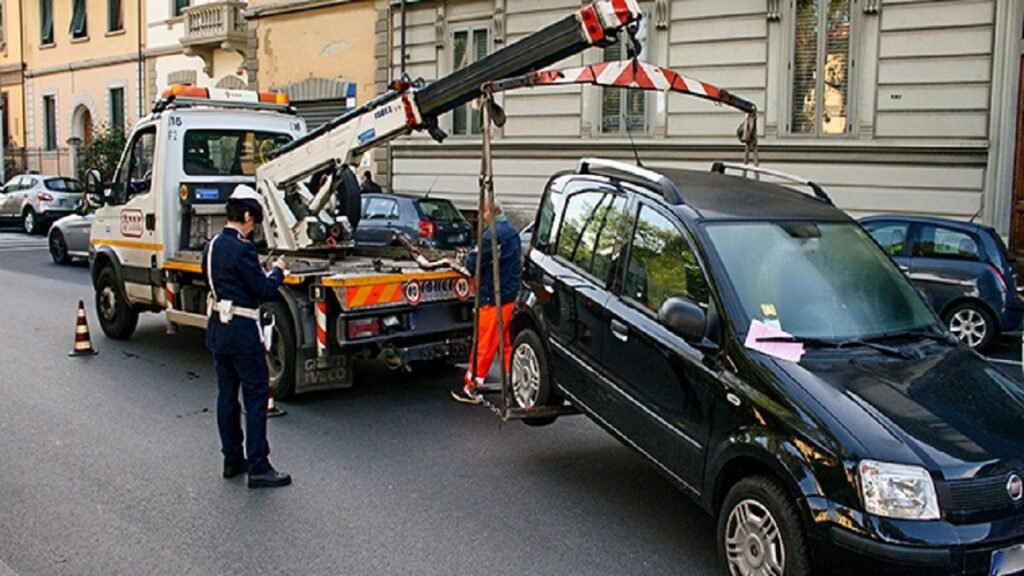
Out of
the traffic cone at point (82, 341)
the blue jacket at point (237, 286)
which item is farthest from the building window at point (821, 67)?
the blue jacket at point (237, 286)

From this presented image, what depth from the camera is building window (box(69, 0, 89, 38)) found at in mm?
37219

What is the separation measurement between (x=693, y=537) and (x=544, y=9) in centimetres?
1711

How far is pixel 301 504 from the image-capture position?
590 cm

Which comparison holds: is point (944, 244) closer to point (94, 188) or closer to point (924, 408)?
point (924, 408)

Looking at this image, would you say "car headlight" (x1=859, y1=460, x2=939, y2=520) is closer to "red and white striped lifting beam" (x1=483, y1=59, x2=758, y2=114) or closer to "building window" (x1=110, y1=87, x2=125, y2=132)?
"red and white striped lifting beam" (x1=483, y1=59, x2=758, y2=114)

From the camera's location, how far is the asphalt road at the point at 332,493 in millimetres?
5082

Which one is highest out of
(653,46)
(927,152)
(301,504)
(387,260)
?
(653,46)

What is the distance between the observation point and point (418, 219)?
16.5 m

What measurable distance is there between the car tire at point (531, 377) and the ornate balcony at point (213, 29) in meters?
24.1

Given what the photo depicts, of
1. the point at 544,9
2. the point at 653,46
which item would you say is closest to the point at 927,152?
the point at 653,46

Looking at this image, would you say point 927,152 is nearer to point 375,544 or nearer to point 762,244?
point 762,244

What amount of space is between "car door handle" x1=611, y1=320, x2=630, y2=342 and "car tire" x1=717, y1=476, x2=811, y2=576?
3.92ft

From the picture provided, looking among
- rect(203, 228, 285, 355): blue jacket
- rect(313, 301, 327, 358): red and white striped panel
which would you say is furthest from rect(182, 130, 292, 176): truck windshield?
rect(203, 228, 285, 355): blue jacket

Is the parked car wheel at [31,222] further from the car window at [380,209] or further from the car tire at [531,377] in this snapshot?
the car tire at [531,377]
